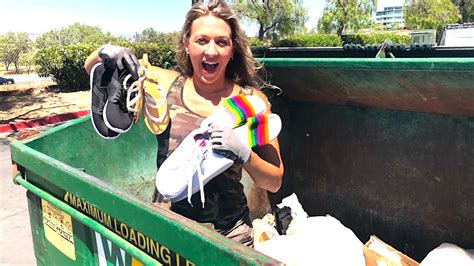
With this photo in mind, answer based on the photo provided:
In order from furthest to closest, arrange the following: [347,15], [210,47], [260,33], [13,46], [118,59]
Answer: [347,15] → [260,33] → [13,46] → [210,47] → [118,59]

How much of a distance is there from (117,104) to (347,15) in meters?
40.5

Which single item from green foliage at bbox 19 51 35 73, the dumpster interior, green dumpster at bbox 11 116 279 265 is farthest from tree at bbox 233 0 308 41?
green dumpster at bbox 11 116 279 265

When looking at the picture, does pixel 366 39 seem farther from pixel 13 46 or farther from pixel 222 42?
pixel 222 42

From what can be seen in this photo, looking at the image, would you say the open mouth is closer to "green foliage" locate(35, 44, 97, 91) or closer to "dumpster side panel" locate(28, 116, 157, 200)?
"dumpster side panel" locate(28, 116, 157, 200)

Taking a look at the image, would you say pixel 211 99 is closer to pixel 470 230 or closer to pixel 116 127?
→ pixel 116 127

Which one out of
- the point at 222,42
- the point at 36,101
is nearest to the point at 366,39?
the point at 36,101

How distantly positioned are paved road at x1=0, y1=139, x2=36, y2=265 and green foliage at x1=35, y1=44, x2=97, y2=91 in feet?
25.4

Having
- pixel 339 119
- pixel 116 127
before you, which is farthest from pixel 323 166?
pixel 116 127

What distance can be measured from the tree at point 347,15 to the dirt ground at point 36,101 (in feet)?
100

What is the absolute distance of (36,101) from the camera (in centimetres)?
1156

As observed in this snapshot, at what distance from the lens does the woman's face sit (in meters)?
1.95

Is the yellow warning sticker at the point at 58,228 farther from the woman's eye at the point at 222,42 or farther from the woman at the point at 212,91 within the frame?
the woman's eye at the point at 222,42

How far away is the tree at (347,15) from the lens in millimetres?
39969

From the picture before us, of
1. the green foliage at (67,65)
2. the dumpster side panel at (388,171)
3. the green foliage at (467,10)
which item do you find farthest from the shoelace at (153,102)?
the green foliage at (467,10)
